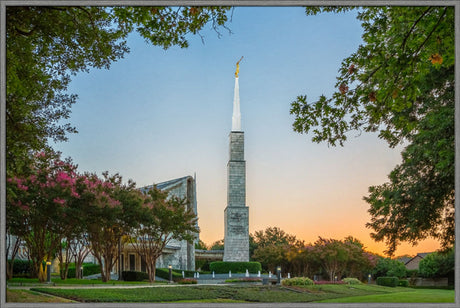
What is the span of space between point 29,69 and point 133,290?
13.9 feet

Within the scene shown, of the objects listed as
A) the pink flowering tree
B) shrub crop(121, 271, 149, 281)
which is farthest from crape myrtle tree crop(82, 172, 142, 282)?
shrub crop(121, 271, 149, 281)

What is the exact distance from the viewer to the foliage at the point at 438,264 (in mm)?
9789

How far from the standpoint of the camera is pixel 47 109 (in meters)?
7.95

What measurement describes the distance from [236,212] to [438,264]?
1677 centimetres

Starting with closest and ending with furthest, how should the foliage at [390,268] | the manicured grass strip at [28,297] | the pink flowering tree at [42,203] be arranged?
the manicured grass strip at [28,297] < the pink flowering tree at [42,203] < the foliage at [390,268]

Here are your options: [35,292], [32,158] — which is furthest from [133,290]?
[32,158]

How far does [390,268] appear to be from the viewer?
14.7 metres

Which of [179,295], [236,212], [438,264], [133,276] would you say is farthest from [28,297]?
[236,212]

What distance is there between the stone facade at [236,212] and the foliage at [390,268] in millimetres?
11334

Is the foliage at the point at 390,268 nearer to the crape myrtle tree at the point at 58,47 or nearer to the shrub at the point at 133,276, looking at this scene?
the shrub at the point at 133,276

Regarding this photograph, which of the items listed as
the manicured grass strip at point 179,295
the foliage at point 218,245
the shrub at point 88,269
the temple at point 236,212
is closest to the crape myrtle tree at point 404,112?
the manicured grass strip at point 179,295

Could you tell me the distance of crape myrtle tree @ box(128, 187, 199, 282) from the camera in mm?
11891

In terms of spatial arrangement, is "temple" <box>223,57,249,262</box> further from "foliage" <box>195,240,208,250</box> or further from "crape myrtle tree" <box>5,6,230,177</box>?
"crape myrtle tree" <box>5,6,230,177</box>

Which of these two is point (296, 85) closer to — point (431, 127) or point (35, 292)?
point (431, 127)
